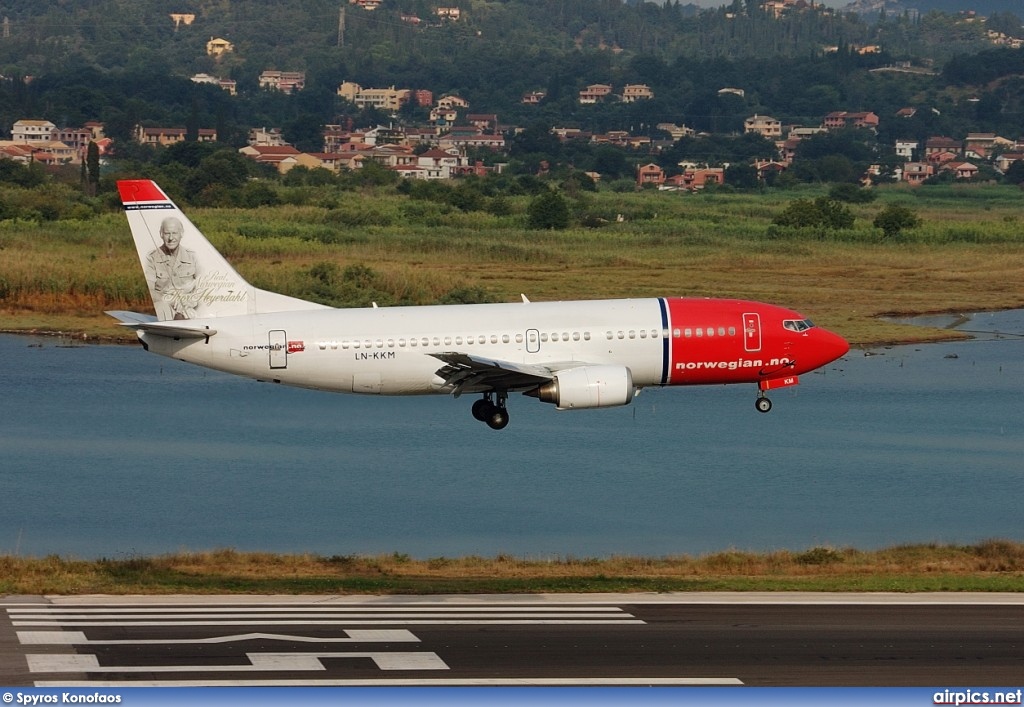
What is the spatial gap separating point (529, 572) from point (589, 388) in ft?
32.1

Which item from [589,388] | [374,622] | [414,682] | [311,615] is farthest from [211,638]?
[589,388]

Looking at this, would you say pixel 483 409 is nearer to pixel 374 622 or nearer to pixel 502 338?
pixel 502 338

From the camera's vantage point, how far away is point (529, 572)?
2645 inches

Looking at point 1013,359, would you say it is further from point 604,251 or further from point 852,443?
point 604,251

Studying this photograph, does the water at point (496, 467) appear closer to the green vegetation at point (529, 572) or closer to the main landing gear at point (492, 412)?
the green vegetation at point (529, 572)

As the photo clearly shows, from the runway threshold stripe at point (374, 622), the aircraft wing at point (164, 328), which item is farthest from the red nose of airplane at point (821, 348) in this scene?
the aircraft wing at point (164, 328)

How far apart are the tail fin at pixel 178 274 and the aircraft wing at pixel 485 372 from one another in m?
7.12

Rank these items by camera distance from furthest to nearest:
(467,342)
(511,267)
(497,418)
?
(511,267) < (497,418) < (467,342)

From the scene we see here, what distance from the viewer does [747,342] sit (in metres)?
64.9

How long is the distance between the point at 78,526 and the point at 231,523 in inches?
281

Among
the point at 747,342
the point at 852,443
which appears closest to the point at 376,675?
the point at 747,342

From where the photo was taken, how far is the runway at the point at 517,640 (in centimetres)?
4366

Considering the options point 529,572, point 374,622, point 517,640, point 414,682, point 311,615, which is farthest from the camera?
point 529,572

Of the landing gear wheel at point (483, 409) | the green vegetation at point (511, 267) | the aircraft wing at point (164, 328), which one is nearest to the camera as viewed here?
the aircraft wing at point (164, 328)
